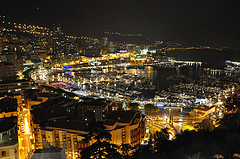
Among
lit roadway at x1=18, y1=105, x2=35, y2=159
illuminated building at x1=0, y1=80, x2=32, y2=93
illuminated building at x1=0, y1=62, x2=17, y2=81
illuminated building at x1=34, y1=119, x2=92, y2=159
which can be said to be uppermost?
illuminated building at x1=0, y1=62, x2=17, y2=81

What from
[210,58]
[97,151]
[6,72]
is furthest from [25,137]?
[210,58]

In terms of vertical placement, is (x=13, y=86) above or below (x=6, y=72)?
below

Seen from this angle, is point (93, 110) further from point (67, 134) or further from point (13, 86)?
point (13, 86)

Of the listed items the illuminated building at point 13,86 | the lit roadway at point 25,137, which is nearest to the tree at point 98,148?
the lit roadway at point 25,137

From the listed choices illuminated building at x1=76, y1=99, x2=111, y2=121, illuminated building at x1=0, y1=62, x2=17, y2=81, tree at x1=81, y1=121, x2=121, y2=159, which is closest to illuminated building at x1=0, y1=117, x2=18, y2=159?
tree at x1=81, y1=121, x2=121, y2=159

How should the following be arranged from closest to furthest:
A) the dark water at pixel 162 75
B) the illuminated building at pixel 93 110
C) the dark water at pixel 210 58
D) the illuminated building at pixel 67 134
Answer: the illuminated building at pixel 67 134 → the illuminated building at pixel 93 110 → the dark water at pixel 162 75 → the dark water at pixel 210 58

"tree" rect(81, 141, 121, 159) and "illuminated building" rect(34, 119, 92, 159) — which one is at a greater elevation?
"tree" rect(81, 141, 121, 159)

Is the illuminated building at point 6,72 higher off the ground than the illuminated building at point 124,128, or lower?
higher

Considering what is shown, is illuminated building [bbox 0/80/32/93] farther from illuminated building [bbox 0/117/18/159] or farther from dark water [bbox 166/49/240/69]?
dark water [bbox 166/49/240/69]

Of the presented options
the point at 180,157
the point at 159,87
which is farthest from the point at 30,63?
the point at 180,157

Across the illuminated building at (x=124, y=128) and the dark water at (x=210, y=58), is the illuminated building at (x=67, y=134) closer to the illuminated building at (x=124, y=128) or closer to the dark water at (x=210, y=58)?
the illuminated building at (x=124, y=128)

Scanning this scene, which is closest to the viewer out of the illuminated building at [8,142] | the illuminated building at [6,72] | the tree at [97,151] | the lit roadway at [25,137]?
the tree at [97,151]

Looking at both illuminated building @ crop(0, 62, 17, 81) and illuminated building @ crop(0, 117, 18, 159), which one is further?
illuminated building @ crop(0, 62, 17, 81)
